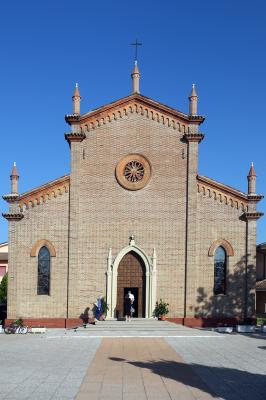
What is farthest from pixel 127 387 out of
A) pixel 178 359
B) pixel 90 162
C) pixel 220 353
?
pixel 90 162

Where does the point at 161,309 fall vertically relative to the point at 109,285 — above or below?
below

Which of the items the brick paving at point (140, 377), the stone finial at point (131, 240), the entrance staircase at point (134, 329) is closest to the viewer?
the brick paving at point (140, 377)

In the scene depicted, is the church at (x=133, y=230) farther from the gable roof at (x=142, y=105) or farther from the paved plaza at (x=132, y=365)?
the paved plaza at (x=132, y=365)

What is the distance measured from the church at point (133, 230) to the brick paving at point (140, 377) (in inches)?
349

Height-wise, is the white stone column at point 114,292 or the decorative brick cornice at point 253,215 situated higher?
the decorative brick cornice at point 253,215

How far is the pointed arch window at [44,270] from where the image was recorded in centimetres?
2909

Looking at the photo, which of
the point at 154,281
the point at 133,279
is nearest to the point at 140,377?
the point at 154,281

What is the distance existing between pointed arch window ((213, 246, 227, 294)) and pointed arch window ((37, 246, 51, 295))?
30.6 feet

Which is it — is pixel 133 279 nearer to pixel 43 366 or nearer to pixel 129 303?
pixel 129 303

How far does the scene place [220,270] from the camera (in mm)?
29547

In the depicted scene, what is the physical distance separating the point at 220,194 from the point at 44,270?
10.8m

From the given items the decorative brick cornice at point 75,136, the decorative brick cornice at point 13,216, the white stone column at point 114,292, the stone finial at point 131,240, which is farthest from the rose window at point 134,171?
the decorative brick cornice at point 13,216

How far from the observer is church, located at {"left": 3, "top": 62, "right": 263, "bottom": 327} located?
1141 inches

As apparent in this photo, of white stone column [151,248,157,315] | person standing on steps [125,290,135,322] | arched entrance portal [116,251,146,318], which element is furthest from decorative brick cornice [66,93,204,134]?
person standing on steps [125,290,135,322]
